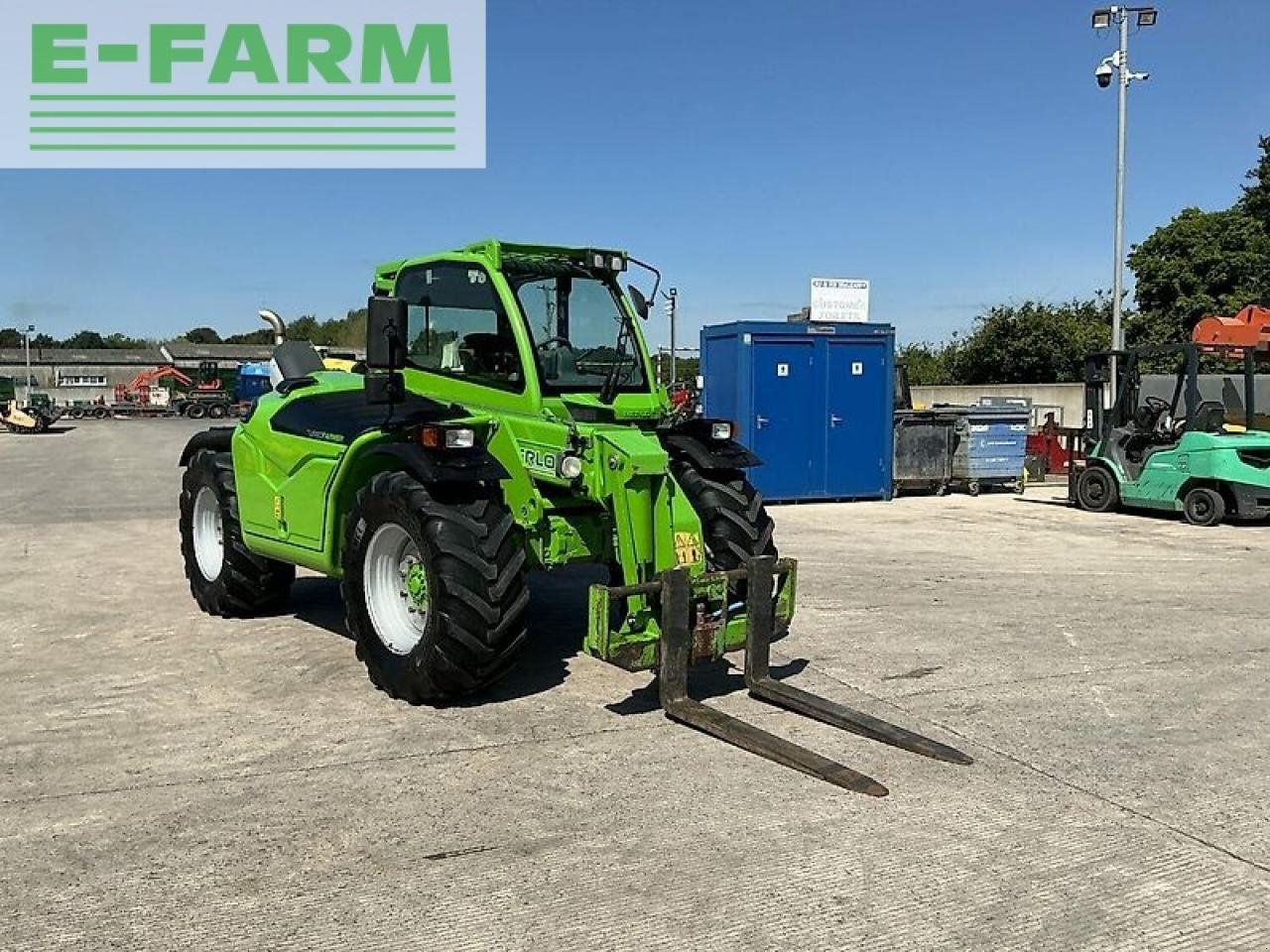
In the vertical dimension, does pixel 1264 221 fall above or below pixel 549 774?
above

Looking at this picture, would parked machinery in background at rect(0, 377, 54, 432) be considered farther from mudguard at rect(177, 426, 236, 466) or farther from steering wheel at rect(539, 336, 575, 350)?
steering wheel at rect(539, 336, 575, 350)

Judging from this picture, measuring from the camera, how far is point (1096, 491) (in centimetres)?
1516

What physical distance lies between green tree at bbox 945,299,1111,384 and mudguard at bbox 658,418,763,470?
3253 centimetres

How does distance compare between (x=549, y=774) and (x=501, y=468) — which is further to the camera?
(x=501, y=468)

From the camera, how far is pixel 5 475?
21000 millimetres

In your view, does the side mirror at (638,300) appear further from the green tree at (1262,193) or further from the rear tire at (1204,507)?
the green tree at (1262,193)

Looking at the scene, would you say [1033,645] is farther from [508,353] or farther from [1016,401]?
[1016,401]

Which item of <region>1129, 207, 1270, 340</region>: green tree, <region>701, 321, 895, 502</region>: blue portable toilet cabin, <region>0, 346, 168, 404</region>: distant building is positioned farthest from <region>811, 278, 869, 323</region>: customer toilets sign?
<region>0, 346, 168, 404</region>: distant building

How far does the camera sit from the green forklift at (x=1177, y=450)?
13.4m

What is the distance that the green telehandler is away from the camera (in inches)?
211

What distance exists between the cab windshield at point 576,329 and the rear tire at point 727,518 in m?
0.65

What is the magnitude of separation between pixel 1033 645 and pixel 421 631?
391 centimetres

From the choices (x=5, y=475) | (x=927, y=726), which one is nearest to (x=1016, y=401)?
(x=927, y=726)

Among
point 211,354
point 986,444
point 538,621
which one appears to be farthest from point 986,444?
point 211,354
